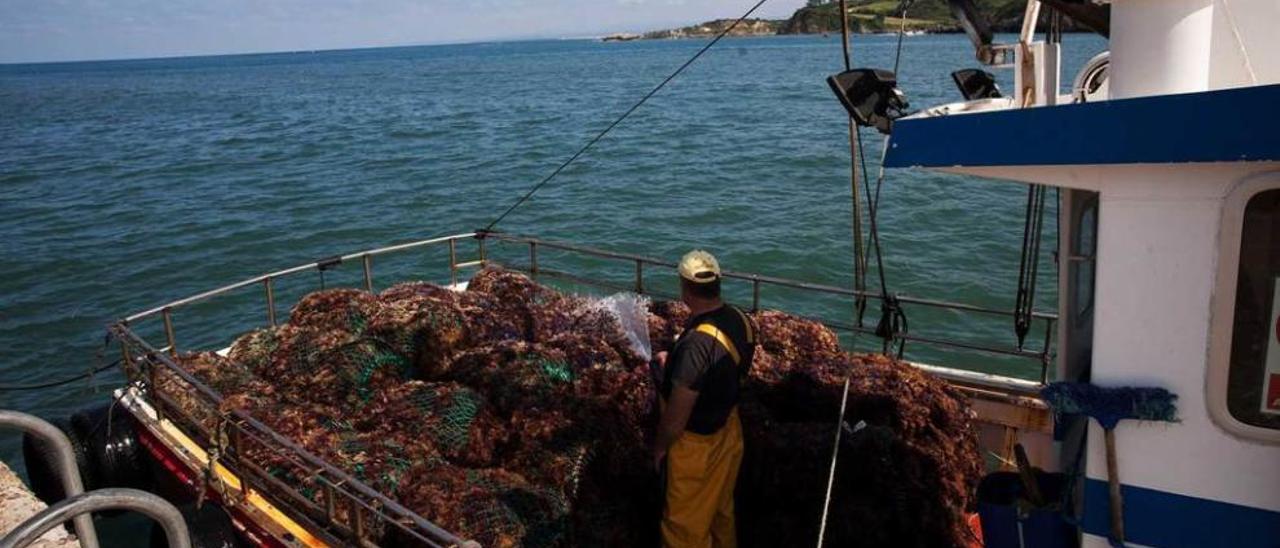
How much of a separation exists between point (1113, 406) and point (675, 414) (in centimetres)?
188

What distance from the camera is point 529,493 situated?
540 centimetres

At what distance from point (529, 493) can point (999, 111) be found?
3363 millimetres

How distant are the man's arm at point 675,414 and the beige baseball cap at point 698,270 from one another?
0.52 metres

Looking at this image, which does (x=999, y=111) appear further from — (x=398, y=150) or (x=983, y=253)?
(x=398, y=150)

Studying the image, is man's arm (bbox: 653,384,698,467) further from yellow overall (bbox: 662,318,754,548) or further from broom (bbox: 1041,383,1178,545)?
broom (bbox: 1041,383,1178,545)

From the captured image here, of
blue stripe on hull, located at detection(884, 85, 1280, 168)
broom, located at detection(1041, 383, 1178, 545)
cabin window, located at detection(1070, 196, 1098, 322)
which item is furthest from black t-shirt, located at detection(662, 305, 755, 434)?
cabin window, located at detection(1070, 196, 1098, 322)

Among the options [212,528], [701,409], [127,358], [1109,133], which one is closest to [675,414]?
[701,409]

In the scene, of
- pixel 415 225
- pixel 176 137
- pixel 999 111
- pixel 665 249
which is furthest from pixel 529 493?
pixel 176 137

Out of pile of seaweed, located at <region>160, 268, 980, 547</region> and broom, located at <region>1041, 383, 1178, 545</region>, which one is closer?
broom, located at <region>1041, 383, 1178, 545</region>

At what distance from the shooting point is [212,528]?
5.89 m

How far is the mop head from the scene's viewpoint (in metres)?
3.38

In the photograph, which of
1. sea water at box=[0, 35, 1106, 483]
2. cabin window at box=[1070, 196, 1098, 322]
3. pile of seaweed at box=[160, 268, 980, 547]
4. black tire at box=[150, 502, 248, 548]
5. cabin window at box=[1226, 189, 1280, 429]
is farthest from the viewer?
sea water at box=[0, 35, 1106, 483]

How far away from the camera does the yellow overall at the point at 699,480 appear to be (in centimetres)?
466

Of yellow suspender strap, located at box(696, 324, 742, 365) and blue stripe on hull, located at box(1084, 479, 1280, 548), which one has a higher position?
yellow suspender strap, located at box(696, 324, 742, 365)
